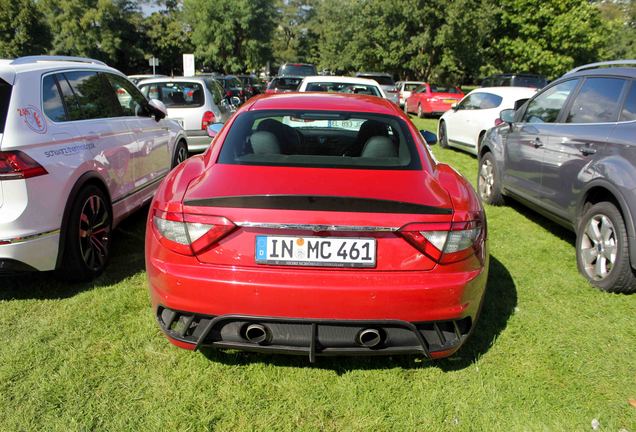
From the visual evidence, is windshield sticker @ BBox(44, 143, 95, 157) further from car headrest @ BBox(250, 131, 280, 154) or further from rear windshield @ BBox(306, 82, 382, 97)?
rear windshield @ BBox(306, 82, 382, 97)

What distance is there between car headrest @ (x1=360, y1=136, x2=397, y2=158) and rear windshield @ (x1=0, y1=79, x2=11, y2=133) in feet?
7.75

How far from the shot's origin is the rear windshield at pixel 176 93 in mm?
9359

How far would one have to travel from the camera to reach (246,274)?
7.72 ft

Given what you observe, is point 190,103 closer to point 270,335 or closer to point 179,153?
point 179,153

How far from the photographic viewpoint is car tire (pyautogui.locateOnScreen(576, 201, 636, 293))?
12.2 feet

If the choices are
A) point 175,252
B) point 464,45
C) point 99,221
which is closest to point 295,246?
point 175,252

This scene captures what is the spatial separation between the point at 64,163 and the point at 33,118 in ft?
1.18

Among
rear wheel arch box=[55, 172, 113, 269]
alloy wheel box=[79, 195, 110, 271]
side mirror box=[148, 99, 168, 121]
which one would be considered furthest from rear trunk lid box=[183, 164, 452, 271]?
side mirror box=[148, 99, 168, 121]

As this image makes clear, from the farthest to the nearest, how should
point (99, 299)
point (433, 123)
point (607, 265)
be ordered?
1. point (433, 123)
2. point (607, 265)
3. point (99, 299)

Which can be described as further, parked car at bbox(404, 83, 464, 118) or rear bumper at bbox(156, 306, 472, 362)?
parked car at bbox(404, 83, 464, 118)

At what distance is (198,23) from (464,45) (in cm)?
2450

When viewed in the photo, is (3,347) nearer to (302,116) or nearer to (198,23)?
(302,116)

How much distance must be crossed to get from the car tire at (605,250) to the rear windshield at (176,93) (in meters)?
7.12

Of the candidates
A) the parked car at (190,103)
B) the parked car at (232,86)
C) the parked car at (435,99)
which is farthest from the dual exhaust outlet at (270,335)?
the parked car at (435,99)
